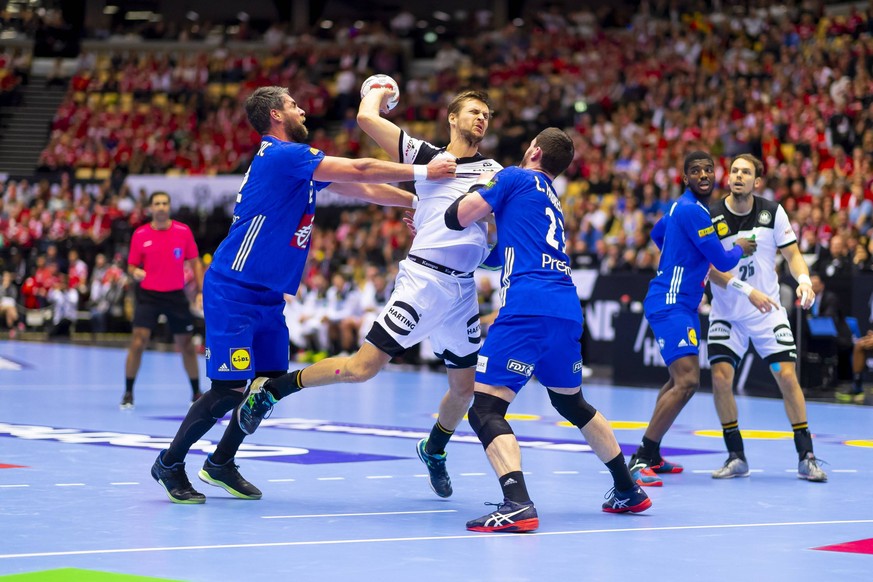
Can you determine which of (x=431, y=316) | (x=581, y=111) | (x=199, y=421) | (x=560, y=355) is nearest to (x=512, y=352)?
(x=560, y=355)

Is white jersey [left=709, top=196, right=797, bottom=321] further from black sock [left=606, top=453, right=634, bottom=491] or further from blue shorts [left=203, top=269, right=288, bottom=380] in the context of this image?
blue shorts [left=203, top=269, right=288, bottom=380]

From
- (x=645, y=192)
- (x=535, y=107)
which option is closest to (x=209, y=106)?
(x=535, y=107)

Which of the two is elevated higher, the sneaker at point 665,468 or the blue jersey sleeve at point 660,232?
the blue jersey sleeve at point 660,232

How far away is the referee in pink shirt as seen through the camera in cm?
1352

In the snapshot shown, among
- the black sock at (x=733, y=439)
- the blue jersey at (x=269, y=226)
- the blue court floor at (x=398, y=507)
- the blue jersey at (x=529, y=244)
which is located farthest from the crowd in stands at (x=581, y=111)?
the blue jersey at (x=269, y=226)

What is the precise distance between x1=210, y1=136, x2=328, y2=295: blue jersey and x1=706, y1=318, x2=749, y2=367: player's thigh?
347 centimetres

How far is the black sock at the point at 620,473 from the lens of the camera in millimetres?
7047

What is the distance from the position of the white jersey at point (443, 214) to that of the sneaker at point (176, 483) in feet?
5.98

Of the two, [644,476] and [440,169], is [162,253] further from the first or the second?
[440,169]

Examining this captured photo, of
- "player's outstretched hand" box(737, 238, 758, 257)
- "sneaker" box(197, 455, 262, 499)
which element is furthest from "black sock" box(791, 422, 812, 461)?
"sneaker" box(197, 455, 262, 499)

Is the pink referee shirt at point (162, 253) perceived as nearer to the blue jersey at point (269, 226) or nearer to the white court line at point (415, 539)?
the blue jersey at point (269, 226)

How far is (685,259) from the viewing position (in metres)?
8.86

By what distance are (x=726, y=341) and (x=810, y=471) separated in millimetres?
1128

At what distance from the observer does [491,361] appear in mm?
6742
